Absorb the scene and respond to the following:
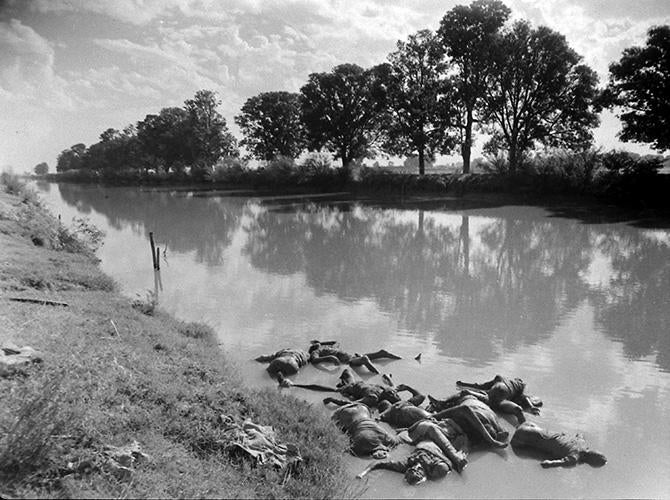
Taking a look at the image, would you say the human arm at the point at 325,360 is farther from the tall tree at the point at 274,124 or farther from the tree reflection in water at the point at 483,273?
the tall tree at the point at 274,124

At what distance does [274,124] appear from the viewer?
72.8 m

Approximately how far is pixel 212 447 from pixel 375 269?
12810mm

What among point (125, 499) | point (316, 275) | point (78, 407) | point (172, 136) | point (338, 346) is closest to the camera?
point (125, 499)

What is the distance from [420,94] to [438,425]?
151 ft

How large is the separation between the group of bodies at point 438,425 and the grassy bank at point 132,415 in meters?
0.46

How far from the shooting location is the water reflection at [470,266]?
1155 centimetres

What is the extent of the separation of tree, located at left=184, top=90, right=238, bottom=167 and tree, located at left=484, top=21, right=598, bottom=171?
2097 inches

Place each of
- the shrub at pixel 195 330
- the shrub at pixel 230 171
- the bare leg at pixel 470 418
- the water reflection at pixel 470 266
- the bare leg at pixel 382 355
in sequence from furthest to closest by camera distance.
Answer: the shrub at pixel 230 171 < the water reflection at pixel 470 266 < the shrub at pixel 195 330 < the bare leg at pixel 382 355 < the bare leg at pixel 470 418

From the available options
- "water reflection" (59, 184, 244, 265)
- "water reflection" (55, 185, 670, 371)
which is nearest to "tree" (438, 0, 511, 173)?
"water reflection" (55, 185, 670, 371)

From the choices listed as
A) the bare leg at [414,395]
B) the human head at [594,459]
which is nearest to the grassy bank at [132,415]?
the bare leg at [414,395]

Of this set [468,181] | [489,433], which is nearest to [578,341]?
[489,433]

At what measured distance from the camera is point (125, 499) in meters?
4.12

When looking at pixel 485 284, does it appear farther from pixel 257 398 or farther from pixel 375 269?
pixel 257 398

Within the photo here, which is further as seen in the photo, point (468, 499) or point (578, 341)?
point (578, 341)
